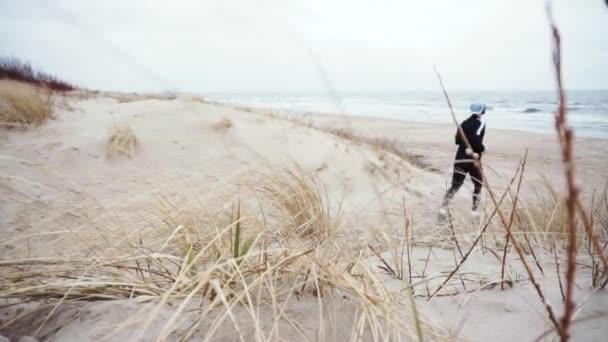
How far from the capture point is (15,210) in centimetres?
305

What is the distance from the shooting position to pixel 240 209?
1822mm

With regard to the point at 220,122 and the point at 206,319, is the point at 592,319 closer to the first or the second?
the point at 206,319

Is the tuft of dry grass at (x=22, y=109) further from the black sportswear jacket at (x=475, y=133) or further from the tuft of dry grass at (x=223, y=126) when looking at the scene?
the black sportswear jacket at (x=475, y=133)

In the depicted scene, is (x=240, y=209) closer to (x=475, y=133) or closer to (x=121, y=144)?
(x=121, y=144)

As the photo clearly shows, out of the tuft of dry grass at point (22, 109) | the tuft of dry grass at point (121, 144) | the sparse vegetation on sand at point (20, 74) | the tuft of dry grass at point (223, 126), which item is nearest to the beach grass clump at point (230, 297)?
the tuft of dry grass at point (121, 144)

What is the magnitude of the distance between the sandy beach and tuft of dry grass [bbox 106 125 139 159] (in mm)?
81

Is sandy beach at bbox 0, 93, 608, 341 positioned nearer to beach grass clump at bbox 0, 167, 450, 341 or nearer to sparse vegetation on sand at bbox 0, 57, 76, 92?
beach grass clump at bbox 0, 167, 450, 341

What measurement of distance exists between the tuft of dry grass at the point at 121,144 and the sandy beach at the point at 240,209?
0.08m

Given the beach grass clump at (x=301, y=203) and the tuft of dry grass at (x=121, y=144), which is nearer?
the beach grass clump at (x=301, y=203)

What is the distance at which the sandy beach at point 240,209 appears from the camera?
925 millimetres

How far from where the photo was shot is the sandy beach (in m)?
0.93

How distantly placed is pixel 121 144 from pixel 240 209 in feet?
10.7

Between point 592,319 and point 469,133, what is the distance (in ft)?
11.7

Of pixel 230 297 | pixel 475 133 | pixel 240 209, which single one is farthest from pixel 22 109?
pixel 475 133
